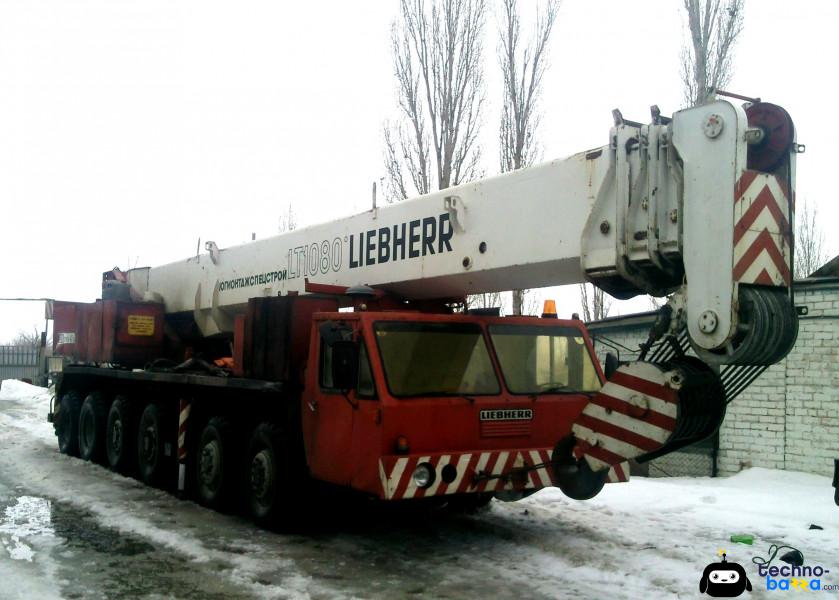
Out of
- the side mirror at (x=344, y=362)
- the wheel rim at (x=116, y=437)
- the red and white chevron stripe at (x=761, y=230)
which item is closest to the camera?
the red and white chevron stripe at (x=761, y=230)

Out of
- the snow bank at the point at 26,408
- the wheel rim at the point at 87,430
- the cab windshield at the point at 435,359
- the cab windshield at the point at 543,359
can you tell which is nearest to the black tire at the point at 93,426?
the wheel rim at the point at 87,430

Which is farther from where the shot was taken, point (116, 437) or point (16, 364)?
point (16, 364)

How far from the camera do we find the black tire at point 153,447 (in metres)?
10.2

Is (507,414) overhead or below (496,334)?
below

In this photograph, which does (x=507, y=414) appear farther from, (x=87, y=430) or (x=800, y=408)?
(x=87, y=430)

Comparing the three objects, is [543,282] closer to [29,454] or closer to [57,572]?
[57,572]

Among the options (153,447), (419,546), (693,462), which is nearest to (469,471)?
(419,546)

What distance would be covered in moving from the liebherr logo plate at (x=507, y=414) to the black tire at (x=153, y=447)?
5018 mm

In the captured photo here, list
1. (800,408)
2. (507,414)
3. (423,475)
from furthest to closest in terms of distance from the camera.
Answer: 1. (800,408)
2. (507,414)
3. (423,475)

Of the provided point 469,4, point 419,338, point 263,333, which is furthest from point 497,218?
point 469,4

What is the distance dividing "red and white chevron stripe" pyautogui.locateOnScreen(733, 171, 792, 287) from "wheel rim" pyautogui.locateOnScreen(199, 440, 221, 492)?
5.78 m

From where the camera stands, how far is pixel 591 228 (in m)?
5.41

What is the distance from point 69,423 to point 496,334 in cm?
873

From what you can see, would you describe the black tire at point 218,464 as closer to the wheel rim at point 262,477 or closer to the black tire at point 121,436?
the wheel rim at point 262,477
